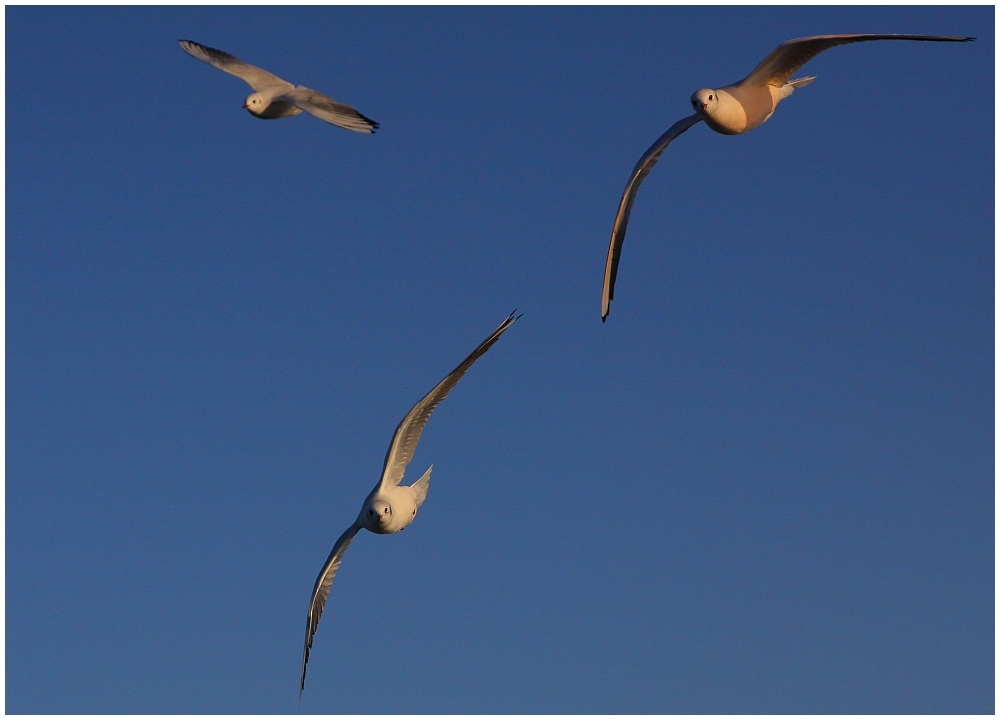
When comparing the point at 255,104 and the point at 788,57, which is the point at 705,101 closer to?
the point at 788,57

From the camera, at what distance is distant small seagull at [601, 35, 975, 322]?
654 inches

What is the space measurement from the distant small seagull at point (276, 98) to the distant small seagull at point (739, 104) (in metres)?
2.89

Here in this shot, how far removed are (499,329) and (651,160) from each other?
7.87ft

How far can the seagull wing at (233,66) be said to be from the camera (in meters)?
19.4

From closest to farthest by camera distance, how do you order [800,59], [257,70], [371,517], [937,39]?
[937,39], [800,59], [371,517], [257,70]

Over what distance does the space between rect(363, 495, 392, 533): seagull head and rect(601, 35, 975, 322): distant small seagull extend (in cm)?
311

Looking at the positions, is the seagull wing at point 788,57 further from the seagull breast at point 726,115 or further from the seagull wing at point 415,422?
the seagull wing at point 415,422

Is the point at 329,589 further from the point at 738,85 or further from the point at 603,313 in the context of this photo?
the point at 738,85

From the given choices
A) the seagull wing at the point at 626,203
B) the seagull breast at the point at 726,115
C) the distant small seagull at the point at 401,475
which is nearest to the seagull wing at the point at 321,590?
the distant small seagull at the point at 401,475

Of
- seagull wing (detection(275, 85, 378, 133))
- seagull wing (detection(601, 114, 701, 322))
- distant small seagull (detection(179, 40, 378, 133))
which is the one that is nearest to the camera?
seagull wing (detection(601, 114, 701, 322))

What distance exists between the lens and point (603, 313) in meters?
17.7

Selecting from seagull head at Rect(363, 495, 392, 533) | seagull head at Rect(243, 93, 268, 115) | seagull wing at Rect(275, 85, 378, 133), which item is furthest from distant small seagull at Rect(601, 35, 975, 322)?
seagull head at Rect(243, 93, 268, 115)

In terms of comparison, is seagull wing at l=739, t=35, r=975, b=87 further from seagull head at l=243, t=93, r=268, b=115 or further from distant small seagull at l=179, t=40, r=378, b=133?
seagull head at l=243, t=93, r=268, b=115

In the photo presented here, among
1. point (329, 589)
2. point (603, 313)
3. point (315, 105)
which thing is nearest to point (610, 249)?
point (603, 313)
